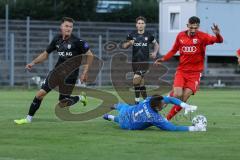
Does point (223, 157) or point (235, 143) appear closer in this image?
point (223, 157)

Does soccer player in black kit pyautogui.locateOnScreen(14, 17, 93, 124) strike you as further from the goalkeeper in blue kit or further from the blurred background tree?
the blurred background tree

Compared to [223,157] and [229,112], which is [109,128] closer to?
[223,157]

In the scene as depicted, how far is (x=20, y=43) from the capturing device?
1624 inches

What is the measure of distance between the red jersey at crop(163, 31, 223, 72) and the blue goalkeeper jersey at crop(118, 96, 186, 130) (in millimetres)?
2128

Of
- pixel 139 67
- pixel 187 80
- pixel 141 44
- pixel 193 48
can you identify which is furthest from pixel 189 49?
pixel 139 67

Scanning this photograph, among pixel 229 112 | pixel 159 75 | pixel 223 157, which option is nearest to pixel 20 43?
pixel 159 75

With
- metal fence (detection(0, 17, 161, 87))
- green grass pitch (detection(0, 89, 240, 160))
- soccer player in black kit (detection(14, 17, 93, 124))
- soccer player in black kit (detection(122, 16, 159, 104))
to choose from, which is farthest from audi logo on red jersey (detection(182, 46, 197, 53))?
metal fence (detection(0, 17, 161, 87))

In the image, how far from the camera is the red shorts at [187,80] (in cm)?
1598

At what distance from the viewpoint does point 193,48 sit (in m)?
15.9

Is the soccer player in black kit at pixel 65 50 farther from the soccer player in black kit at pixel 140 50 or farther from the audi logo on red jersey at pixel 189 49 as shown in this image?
the soccer player in black kit at pixel 140 50

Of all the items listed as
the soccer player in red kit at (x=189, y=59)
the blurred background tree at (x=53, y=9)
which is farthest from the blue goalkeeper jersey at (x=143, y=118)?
the blurred background tree at (x=53, y=9)

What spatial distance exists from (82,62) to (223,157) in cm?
669

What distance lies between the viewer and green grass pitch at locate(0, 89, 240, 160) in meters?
10.8

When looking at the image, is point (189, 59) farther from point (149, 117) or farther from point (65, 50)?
point (65, 50)
